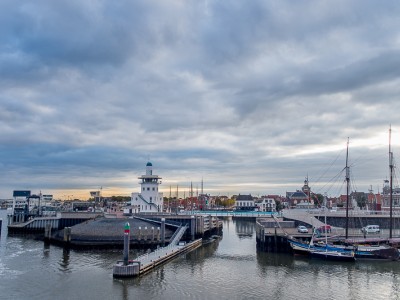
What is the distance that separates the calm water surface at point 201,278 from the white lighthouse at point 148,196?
3080 cm

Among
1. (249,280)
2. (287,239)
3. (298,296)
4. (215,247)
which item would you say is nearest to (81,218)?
(215,247)

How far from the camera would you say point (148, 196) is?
89.7 metres

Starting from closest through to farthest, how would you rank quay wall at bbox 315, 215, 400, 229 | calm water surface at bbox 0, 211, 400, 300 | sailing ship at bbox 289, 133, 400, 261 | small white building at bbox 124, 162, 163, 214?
calm water surface at bbox 0, 211, 400, 300 → sailing ship at bbox 289, 133, 400, 261 → quay wall at bbox 315, 215, 400, 229 → small white building at bbox 124, 162, 163, 214

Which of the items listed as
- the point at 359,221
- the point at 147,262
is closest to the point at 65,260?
the point at 147,262

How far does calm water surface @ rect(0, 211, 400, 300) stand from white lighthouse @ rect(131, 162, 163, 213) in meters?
30.8

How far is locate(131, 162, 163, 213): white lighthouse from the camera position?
8881cm

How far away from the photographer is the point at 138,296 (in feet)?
113

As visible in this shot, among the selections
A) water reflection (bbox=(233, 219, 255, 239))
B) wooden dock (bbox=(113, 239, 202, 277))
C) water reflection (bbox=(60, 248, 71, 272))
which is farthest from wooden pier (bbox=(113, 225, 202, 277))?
water reflection (bbox=(233, 219, 255, 239))

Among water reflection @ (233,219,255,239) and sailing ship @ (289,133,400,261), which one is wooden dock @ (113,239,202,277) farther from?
water reflection @ (233,219,255,239)

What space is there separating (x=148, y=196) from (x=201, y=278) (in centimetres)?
4946

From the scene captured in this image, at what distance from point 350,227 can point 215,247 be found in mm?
28259

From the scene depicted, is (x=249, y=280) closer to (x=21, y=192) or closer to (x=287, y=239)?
(x=287, y=239)

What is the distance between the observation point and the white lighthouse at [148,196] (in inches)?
3497

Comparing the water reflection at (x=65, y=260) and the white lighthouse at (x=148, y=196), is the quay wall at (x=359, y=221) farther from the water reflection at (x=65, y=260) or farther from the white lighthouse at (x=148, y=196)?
the water reflection at (x=65, y=260)
